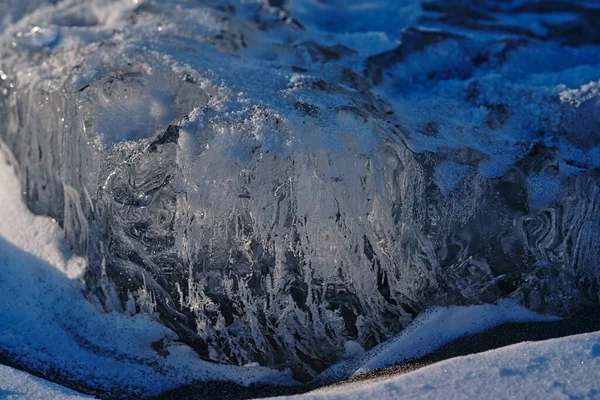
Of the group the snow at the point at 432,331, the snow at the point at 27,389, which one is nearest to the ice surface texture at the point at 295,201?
the snow at the point at 432,331

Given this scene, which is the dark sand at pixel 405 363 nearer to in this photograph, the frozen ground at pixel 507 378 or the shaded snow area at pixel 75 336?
the shaded snow area at pixel 75 336

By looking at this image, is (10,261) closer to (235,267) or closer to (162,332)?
(162,332)

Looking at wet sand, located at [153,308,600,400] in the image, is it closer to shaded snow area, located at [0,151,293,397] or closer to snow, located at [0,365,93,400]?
shaded snow area, located at [0,151,293,397]

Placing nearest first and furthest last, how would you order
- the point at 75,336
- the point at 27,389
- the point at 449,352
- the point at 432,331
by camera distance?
the point at 27,389 < the point at 449,352 < the point at 432,331 < the point at 75,336

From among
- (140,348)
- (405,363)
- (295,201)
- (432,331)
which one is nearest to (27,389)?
(140,348)

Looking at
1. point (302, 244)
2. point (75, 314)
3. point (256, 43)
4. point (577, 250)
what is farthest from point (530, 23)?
point (75, 314)

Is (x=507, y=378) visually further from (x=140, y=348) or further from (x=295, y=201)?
(x=140, y=348)
